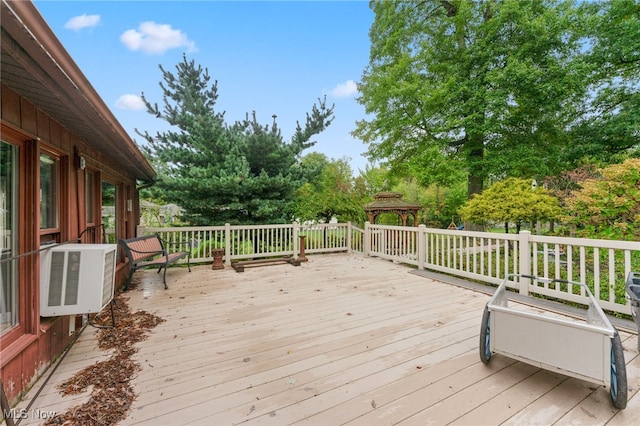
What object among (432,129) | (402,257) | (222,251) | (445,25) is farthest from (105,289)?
(445,25)

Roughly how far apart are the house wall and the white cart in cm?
324

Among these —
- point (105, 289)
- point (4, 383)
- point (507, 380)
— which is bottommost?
point (507, 380)

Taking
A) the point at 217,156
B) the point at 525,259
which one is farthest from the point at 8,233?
the point at 217,156

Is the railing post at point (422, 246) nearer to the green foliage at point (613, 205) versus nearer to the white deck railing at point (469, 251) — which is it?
the white deck railing at point (469, 251)

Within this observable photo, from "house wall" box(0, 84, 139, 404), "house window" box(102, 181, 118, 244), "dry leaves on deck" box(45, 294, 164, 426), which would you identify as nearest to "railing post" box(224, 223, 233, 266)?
"house window" box(102, 181, 118, 244)

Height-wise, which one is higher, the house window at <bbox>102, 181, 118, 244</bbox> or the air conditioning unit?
the house window at <bbox>102, 181, 118, 244</bbox>

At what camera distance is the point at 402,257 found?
634 centimetres

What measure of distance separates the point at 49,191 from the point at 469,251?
6181mm

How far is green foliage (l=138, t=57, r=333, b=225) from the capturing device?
24.0 ft

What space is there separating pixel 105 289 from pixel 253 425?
1.89m

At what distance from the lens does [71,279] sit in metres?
2.30

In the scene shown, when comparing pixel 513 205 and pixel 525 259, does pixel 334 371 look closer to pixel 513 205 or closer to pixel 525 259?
pixel 525 259

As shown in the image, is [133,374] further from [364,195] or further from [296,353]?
[364,195]

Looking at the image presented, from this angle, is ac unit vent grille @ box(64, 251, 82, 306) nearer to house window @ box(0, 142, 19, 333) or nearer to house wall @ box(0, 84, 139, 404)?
house wall @ box(0, 84, 139, 404)
